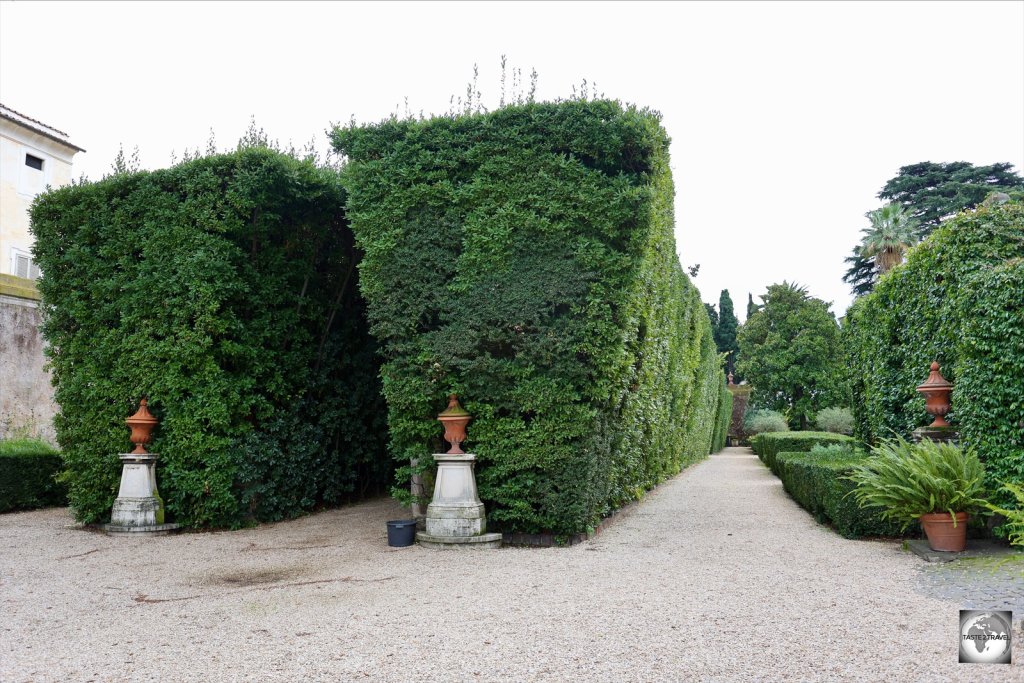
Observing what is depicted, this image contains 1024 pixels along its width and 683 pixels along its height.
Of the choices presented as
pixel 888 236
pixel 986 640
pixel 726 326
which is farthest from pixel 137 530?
pixel 726 326

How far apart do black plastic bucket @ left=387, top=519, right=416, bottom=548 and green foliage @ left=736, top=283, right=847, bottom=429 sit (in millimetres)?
28115

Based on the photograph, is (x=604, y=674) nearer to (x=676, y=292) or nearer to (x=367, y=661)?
(x=367, y=661)

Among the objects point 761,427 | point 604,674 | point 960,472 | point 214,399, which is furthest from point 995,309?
point 761,427

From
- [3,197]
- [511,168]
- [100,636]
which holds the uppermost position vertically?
[3,197]

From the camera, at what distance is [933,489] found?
276 inches

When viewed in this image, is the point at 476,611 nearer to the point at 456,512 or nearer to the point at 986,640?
the point at 456,512

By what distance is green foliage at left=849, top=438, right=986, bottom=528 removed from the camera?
6.98 m

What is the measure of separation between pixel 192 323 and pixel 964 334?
9504mm

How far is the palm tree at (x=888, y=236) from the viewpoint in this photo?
86.3ft

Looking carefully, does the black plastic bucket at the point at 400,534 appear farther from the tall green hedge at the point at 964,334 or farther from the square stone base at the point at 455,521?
the tall green hedge at the point at 964,334

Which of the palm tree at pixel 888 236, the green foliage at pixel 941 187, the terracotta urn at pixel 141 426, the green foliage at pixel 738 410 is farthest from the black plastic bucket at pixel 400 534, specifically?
the green foliage at pixel 738 410

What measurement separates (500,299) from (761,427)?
26596 millimetres

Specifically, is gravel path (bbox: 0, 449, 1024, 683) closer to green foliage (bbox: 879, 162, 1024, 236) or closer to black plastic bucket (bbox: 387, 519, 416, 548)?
black plastic bucket (bbox: 387, 519, 416, 548)

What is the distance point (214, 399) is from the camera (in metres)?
9.27
